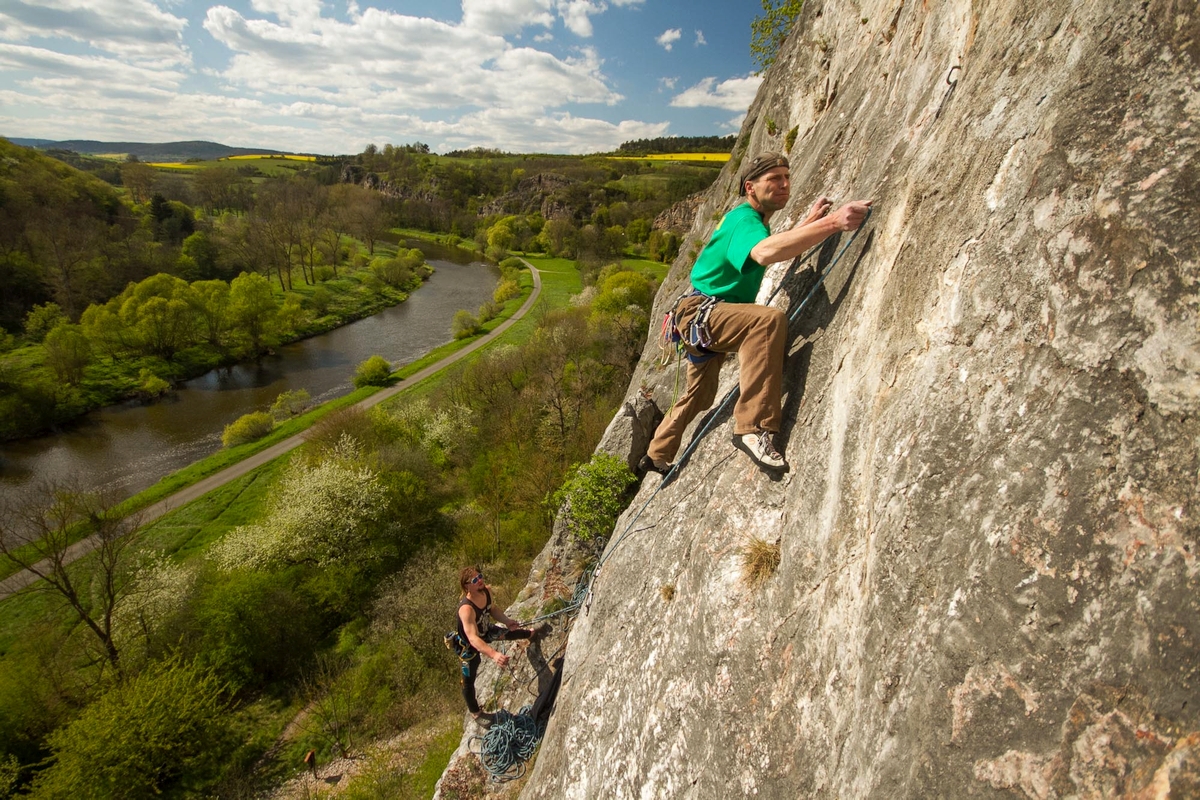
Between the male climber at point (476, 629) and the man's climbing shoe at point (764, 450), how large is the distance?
4690mm

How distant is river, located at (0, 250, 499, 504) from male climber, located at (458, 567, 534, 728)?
33.3 metres

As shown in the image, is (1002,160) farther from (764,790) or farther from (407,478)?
(407,478)

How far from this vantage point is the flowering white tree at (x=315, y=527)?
23234mm

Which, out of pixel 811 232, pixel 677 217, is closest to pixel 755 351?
pixel 811 232

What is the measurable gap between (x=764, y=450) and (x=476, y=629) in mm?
5419

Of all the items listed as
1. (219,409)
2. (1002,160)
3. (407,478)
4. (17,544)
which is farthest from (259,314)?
(1002,160)

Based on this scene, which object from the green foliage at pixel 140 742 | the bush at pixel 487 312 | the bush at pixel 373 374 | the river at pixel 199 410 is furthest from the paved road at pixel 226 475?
the green foliage at pixel 140 742

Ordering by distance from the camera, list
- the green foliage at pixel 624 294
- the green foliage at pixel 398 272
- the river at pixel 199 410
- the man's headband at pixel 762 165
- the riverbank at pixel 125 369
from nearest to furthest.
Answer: the man's headband at pixel 762 165 → the river at pixel 199 410 → the riverbank at pixel 125 369 → the green foliage at pixel 624 294 → the green foliage at pixel 398 272

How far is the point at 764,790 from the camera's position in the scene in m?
3.69

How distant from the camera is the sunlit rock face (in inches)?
82.1

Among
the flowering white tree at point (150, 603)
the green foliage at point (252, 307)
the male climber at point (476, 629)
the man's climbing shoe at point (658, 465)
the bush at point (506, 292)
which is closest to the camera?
the man's climbing shoe at point (658, 465)

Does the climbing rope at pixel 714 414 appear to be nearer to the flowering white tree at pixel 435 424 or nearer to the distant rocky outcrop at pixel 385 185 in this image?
the flowering white tree at pixel 435 424

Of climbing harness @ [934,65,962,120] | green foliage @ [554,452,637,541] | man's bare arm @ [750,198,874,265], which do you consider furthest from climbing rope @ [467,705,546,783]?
climbing harness @ [934,65,962,120]

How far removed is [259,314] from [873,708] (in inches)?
2323
